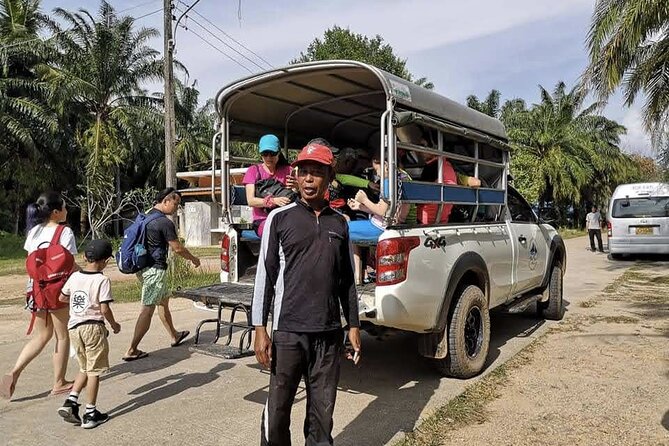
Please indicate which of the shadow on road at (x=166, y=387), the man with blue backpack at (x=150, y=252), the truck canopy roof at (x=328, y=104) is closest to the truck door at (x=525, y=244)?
the truck canopy roof at (x=328, y=104)

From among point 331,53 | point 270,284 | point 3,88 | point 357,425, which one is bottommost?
point 357,425

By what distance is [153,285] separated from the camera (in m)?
5.64

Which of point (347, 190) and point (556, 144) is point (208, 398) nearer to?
point (347, 190)

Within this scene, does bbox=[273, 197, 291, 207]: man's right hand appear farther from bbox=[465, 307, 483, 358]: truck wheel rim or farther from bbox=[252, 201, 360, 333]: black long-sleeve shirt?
bbox=[465, 307, 483, 358]: truck wheel rim

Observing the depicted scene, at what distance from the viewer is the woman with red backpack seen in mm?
4516

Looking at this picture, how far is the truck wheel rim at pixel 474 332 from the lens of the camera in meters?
5.04

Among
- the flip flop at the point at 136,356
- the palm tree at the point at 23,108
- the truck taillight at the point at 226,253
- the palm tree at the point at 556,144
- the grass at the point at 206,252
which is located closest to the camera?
the truck taillight at the point at 226,253

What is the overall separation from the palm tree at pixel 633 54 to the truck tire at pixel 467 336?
Result: 6529 mm

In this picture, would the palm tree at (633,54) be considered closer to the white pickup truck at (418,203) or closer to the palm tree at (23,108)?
the white pickup truck at (418,203)

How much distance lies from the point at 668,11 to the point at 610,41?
4.16 ft

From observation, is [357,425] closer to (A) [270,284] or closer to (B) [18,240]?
(A) [270,284]

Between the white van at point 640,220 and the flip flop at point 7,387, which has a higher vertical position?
the white van at point 640,220

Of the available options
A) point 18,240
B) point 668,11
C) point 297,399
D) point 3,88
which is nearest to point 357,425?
point 297,399

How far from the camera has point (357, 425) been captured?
157 inches
